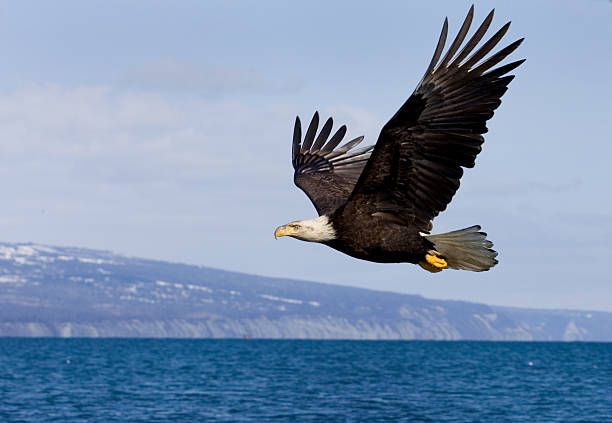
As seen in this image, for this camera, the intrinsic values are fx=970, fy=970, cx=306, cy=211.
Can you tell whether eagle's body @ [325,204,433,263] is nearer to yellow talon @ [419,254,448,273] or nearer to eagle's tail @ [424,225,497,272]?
yellow talon @ [419,254,448,273]

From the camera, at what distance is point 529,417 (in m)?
51.8

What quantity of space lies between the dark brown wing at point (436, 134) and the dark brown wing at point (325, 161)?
2.89 metres

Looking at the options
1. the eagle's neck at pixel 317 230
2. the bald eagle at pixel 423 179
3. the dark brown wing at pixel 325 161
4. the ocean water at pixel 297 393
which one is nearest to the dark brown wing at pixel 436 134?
the bald eagle at pixel 423 179

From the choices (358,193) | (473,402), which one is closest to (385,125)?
(358,193)

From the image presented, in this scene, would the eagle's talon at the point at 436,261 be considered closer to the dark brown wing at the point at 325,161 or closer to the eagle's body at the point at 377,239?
the eagle's body at the point at 377,239

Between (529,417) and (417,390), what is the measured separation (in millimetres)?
17762

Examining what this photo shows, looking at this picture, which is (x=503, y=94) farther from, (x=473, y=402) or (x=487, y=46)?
(x=473, y=402)

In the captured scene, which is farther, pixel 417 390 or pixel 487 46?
pixel 417 390

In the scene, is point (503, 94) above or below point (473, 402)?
above

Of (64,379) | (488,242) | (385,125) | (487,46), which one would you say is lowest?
(64,379)

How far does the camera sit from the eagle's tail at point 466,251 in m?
9.92

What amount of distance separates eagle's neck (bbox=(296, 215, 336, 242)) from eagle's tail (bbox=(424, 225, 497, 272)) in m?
1.01

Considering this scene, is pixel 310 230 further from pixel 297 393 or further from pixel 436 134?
pixel 297 393

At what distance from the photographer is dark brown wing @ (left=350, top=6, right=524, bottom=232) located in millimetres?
8766
